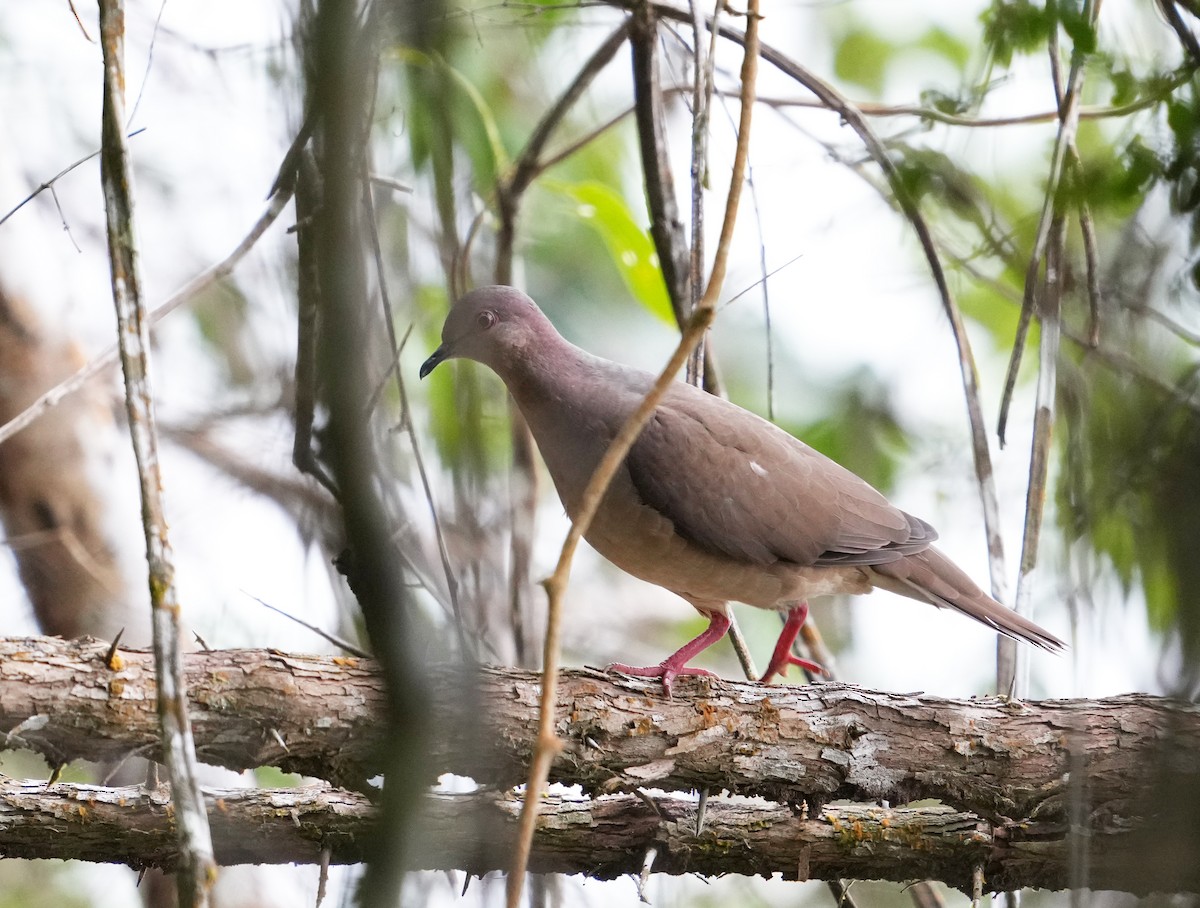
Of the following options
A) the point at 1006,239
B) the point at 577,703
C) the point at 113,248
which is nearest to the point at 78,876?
the point at 577,703

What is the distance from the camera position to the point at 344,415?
1.02 metres

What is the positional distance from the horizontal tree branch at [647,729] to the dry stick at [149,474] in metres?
0.79

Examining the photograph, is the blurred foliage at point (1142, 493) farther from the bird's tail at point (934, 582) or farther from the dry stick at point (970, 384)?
the bird's tail at point (934, 582)

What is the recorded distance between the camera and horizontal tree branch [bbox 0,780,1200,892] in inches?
95.4

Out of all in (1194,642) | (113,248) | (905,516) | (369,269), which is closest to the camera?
(1194,642)

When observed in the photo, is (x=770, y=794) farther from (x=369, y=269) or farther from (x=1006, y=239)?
(x=369, y=269)

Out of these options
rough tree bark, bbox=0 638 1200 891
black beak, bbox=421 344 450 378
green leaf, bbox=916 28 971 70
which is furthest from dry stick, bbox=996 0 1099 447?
green leaf, bbox=916 28 971 70

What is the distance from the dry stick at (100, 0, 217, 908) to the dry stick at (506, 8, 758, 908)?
393 millimetres

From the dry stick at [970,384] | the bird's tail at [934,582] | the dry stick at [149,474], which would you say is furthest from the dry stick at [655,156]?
the dry stick at [149,474]

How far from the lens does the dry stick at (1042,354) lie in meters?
1.91

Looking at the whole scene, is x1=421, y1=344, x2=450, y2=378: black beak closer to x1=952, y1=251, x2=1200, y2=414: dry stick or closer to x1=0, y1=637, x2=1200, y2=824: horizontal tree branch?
x1=0, y1=637, x2=1200, y2=824: horizontal tree branch

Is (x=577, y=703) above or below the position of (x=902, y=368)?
below

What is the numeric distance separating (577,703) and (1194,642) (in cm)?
187

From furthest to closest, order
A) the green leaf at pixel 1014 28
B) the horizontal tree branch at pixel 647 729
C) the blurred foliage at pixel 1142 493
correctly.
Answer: the horizontal tree branch at pixel 647 729, the green leaf at pixel 1014 28, the blurred foliage at pixel 1142 493
